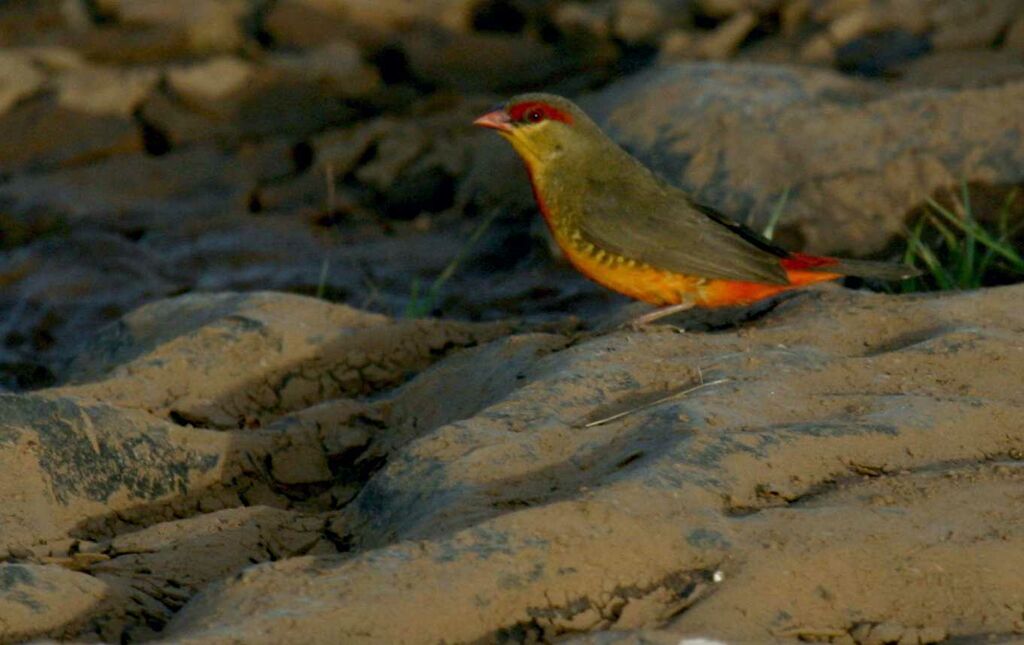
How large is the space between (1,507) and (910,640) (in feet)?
6.64

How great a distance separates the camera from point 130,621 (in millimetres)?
3371

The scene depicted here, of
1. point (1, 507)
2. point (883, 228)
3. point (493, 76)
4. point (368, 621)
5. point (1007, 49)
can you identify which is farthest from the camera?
point (493, 76)

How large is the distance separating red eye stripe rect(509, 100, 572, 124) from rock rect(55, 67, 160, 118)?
3909 millimetres

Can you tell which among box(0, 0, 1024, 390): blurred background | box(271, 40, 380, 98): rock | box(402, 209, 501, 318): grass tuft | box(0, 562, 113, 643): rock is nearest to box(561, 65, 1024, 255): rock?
box(0, 0, 1024, 390): blurred background

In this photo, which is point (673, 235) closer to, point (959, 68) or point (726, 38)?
point (959, 68)

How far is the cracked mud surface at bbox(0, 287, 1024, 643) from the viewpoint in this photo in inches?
126

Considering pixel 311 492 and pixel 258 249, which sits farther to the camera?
pixel 258 249

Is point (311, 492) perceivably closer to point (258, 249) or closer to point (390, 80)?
point (258, 249)

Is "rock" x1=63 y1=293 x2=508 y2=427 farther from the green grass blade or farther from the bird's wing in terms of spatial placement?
the green grass blade

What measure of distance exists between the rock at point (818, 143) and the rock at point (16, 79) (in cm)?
326

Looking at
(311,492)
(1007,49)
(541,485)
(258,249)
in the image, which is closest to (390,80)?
(258,249)

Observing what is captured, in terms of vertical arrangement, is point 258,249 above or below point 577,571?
below

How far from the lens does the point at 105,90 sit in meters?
9.12

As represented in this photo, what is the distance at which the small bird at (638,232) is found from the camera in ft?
17.1
